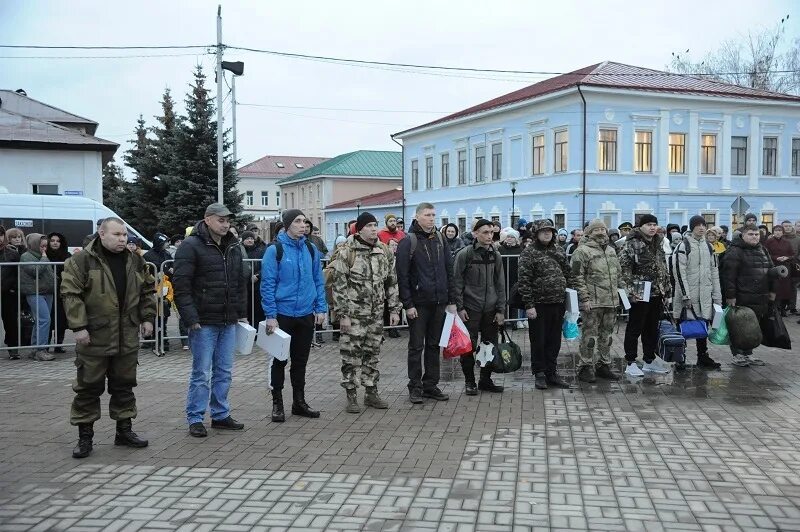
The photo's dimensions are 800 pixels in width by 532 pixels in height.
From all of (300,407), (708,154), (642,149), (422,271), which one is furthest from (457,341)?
(708,154)

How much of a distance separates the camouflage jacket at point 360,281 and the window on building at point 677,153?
34.5 m

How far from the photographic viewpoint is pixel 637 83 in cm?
3906

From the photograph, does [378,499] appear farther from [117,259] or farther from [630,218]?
[630,218]

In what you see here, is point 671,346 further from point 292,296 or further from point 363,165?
point 363,165

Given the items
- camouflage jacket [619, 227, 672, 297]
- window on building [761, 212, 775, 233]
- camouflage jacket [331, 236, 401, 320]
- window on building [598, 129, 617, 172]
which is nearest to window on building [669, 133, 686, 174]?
window on building [598, 129, 617, 172]

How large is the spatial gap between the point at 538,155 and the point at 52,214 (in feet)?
87.4

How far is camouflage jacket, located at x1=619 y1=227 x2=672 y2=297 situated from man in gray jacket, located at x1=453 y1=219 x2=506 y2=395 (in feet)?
6.24

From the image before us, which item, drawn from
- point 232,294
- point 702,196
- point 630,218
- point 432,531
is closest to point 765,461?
point 432,531

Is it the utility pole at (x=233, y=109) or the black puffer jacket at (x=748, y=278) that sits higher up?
the utility pole at (x=233, y=109)

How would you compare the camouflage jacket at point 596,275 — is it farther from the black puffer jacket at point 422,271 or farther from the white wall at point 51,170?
the white wall at point 51,170

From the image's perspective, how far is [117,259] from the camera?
6.62 meters

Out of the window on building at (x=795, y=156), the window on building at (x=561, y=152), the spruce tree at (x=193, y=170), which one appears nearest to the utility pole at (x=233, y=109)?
the spruce tree at (x=193, y=170)

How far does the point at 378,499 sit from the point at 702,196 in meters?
38.5

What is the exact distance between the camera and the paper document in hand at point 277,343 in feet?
24.1
